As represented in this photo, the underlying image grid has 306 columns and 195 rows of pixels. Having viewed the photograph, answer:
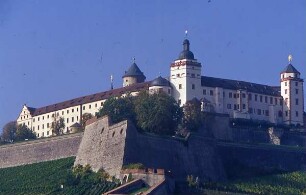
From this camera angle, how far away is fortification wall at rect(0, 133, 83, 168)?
Answer: 7900cm

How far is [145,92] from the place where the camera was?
82500mm

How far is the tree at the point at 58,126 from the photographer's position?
91.7 m

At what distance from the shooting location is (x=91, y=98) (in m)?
94.3

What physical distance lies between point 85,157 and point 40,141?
906cm

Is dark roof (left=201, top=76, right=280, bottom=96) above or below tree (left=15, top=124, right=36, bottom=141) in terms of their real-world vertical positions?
above

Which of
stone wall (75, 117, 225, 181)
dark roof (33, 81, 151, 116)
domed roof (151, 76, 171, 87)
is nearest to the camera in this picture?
stone wall (75, 117, 225, 181)

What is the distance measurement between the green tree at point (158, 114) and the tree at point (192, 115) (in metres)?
1.26

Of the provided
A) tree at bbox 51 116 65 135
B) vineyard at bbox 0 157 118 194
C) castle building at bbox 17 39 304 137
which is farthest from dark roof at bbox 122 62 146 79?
vineyard at bbox 0 157 118 194

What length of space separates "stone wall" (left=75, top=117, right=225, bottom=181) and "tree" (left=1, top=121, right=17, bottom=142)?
1752 centimetres

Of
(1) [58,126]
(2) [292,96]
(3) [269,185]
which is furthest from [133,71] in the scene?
(3) [269,185]

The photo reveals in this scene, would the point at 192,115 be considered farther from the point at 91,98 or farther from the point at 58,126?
the point at 58,126

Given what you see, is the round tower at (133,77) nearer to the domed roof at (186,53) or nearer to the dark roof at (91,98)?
the dark roof at (91,98)

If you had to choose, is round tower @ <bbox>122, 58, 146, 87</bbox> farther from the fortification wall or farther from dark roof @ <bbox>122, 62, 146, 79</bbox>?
the fortification wall

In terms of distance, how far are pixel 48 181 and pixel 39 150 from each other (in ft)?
29.5
